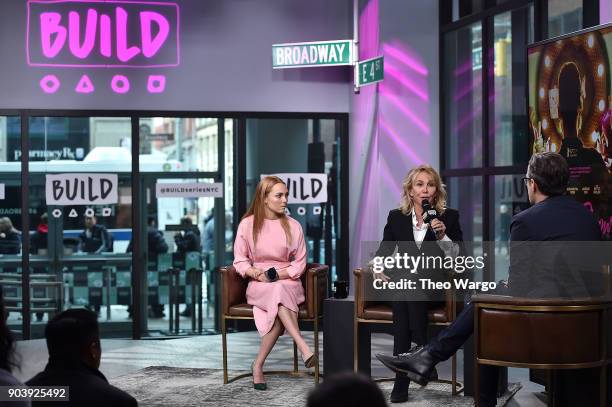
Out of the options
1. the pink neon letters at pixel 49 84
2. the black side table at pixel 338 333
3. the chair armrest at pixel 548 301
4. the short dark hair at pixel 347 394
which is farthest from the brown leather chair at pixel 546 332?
the pink neon letters at pixel 49 84

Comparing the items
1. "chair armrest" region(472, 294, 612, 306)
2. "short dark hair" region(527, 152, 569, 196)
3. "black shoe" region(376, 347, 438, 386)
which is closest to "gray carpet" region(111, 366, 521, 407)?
"black shoe" region(376, 347, 438, 386)

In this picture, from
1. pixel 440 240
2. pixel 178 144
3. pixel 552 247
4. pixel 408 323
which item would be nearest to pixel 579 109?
pixel 440 240

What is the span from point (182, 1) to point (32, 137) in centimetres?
186

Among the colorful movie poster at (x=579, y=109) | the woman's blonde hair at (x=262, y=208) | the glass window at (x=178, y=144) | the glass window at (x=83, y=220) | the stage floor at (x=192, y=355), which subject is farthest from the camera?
the glass window at (x=178, y=144)

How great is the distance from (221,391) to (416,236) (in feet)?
5.38

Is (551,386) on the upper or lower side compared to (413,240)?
lower

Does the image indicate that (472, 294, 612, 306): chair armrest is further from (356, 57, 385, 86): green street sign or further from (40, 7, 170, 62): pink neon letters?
(40, 7, 170, 62): pink neon letters

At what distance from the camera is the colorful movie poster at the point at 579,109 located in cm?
583

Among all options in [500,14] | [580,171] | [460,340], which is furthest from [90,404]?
[500,14]

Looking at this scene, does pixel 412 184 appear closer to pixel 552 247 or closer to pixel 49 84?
pixel 552 247

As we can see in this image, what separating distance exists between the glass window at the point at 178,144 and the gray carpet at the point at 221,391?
8.66 feet

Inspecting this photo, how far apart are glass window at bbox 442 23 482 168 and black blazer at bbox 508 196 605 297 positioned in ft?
11.0

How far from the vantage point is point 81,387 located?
3176 mm

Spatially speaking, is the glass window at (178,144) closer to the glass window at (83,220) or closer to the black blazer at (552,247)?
the glass window at (83,220)
